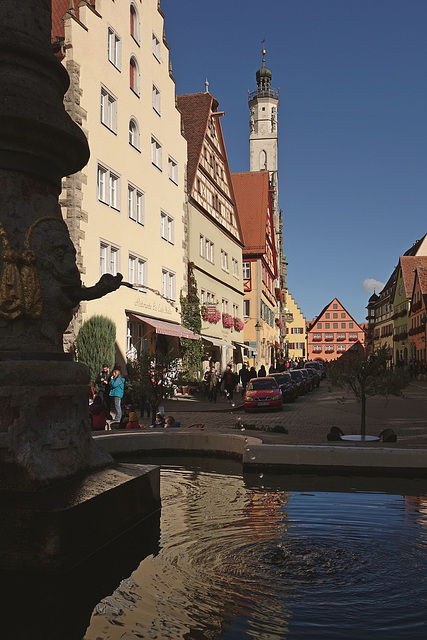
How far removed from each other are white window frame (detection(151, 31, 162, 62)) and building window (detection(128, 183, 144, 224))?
6.86 metres

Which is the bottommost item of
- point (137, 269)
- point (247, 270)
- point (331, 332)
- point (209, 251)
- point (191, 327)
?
point (191, 327)

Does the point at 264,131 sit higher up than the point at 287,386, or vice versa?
the point at 264,131

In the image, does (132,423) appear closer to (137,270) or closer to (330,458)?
(330,458)

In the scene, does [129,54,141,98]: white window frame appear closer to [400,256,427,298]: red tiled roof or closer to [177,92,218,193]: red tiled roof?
[177,92,218,193]: red tiled roof

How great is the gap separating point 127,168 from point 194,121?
13.7m

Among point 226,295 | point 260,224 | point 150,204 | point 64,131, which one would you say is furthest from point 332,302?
point 64,131

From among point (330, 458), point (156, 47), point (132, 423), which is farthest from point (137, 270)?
point (330, 458)

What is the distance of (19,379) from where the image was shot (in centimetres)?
457

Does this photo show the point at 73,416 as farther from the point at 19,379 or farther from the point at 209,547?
the point at 209,547

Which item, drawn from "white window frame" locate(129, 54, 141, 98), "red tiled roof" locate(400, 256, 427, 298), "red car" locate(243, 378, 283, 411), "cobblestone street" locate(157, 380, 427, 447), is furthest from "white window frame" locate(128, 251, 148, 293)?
"red tiled roof" locate(400, 256, 427, 298)

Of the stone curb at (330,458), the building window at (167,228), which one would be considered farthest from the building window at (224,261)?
the stone curb at (330,458)

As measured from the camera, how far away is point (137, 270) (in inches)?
1038

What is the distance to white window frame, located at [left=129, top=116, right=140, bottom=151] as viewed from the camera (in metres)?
26.0

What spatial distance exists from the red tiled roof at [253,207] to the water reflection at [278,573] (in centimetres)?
5009
